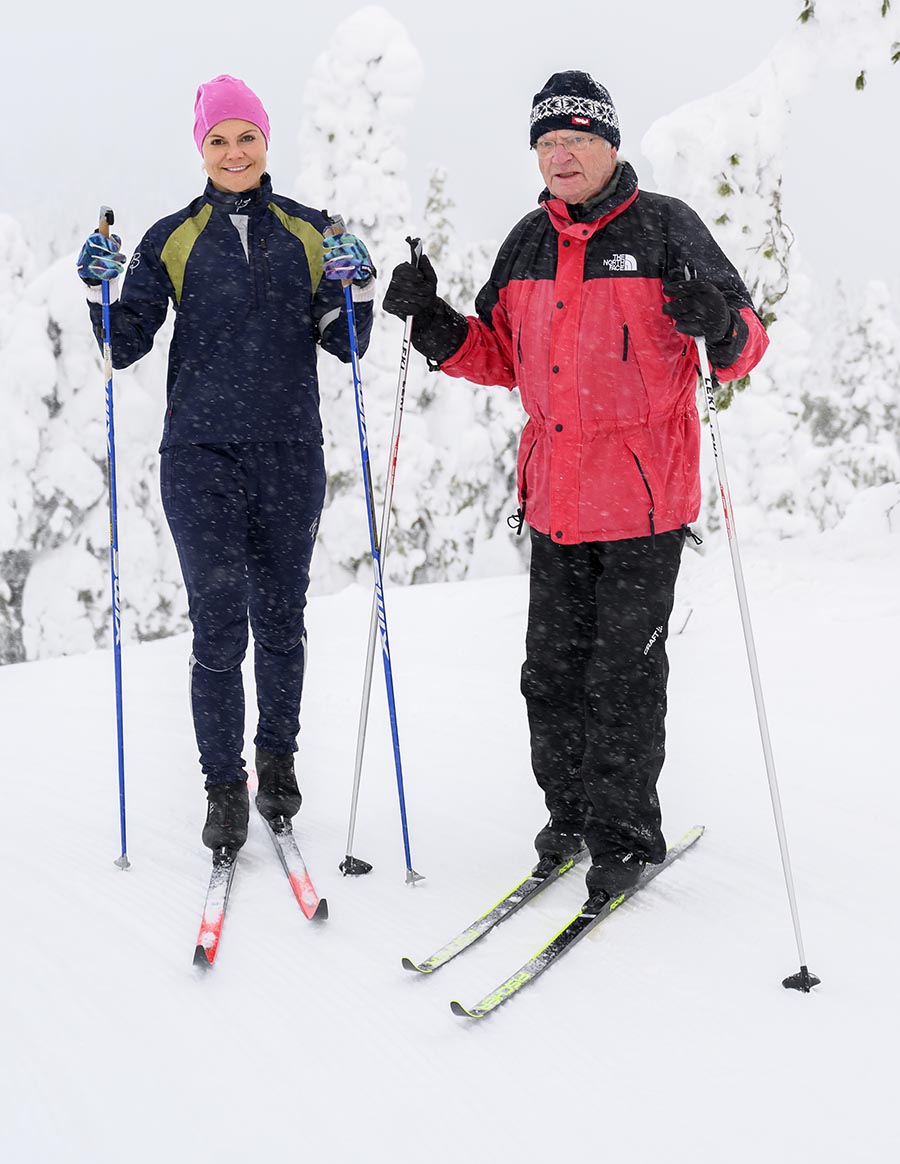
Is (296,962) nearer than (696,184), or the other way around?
(296,962)

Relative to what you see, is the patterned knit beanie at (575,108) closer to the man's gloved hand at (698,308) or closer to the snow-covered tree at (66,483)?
the man's gloved hand at (698,308)

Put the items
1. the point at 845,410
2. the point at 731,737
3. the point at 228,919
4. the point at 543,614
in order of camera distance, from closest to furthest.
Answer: the point at 228,919, the point at 543,614, the point at 731,737, the point at 845,410

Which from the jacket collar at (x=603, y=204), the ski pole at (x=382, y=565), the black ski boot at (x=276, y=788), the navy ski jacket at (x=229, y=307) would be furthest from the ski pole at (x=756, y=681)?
the black ski boot at (x=276, y=788)

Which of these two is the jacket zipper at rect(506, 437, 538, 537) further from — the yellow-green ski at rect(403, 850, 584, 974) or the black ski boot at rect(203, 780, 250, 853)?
the black ski boot at rect(203, 780, 250, 853)

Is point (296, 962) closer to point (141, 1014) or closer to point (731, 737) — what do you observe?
point (141, 1014)

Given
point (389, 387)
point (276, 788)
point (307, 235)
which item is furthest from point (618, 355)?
point (389, 387)

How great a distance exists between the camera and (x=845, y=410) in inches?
904

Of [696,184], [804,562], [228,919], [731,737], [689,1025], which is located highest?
[696,184]

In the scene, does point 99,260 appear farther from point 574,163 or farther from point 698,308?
point 698,308

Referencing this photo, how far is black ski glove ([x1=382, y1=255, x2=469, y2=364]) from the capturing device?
300cm

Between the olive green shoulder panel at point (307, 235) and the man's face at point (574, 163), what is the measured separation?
0.77m

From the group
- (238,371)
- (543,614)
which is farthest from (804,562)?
(238,371)

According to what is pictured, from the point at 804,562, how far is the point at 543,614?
4864mm

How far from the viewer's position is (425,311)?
3049mm
